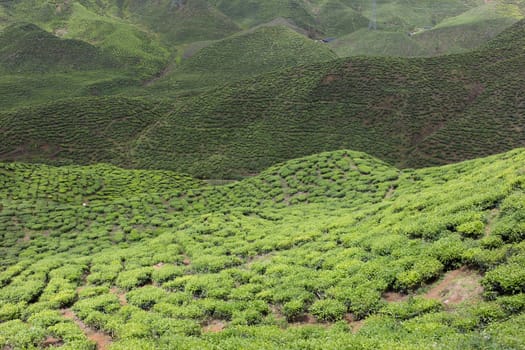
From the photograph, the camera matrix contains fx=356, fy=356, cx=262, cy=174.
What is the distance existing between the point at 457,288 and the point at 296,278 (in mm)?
6475

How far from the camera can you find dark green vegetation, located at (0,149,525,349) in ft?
35.8

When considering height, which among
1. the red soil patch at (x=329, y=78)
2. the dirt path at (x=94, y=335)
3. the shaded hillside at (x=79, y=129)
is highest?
the red soil patch at (x=329, y=78)

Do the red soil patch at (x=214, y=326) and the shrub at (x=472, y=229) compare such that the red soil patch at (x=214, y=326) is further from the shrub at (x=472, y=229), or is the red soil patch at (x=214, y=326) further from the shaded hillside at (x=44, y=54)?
the shaded hillside at (x=44, y=54)

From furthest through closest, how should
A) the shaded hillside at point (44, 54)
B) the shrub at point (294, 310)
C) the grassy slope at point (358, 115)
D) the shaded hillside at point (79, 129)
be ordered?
the shaded hillside at point (44, 54) → the shaded hillside at point (79, 129) → the grassy slope at point (358, 115) → the shrub at point (294, 310)

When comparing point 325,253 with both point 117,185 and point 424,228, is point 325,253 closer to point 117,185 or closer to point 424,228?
point 424,228

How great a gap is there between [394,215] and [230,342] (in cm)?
1241

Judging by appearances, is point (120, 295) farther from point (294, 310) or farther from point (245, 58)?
point (245, 58)

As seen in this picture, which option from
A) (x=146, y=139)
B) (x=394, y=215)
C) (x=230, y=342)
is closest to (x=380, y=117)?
(x=146, y=139)

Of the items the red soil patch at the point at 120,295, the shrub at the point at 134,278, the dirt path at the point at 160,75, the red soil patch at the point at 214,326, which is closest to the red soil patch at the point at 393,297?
the red soil patch at the point at 214,326

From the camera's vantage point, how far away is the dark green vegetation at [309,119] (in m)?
63.0

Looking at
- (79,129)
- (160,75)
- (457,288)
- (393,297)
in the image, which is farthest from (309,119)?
(160,75)

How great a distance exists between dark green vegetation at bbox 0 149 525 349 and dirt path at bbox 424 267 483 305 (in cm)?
7

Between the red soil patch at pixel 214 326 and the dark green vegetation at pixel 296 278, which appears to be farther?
the red soil patch at pixel 214 326

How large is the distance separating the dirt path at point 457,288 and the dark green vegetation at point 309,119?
49.2 m
